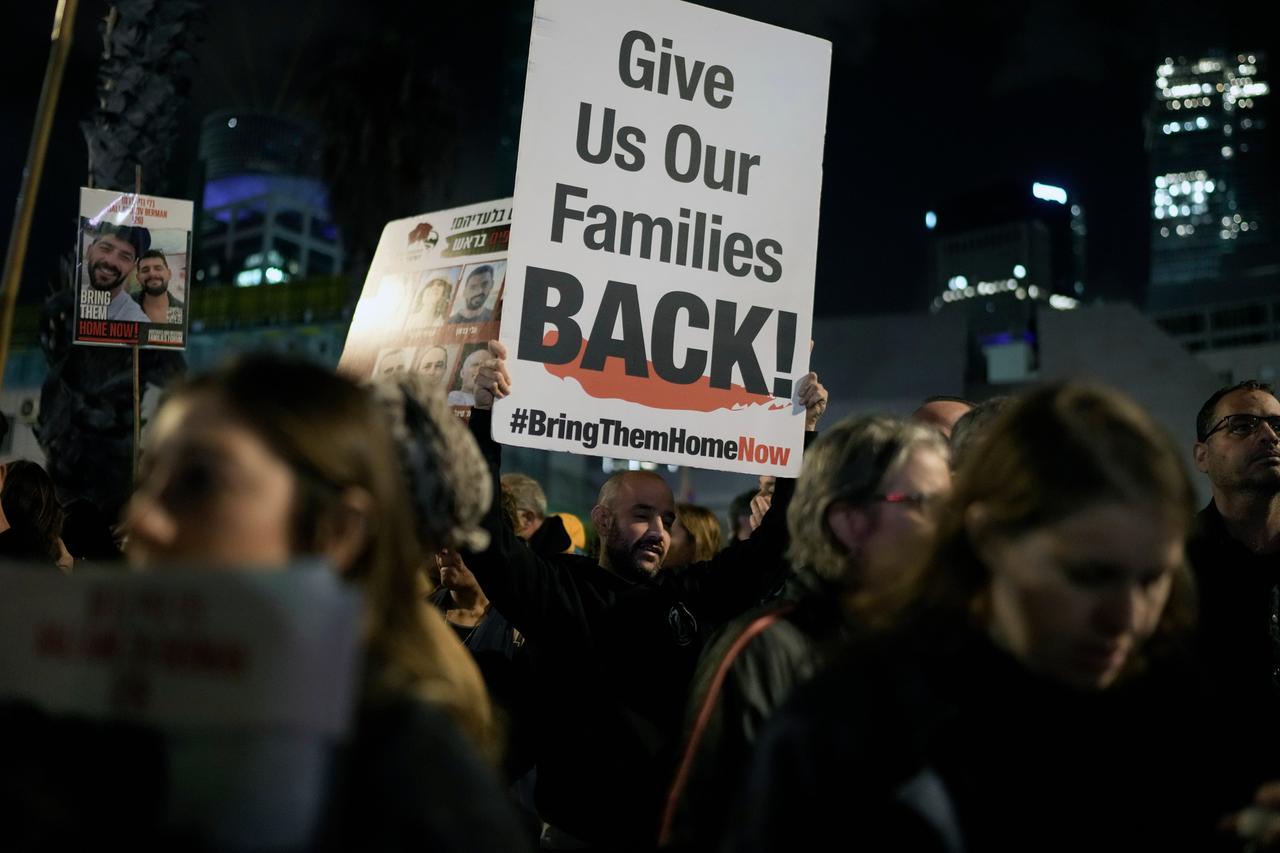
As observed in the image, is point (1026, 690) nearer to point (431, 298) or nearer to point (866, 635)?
point (866, 635)

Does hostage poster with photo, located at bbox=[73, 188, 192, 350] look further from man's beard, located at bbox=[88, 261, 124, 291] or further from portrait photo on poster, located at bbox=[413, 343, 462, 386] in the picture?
portrait photo on poster, located at bbox=[413, 343, 462, 386]

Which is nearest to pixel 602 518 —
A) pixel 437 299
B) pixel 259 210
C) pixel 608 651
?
pixel 608 651

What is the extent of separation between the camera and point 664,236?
14.1ft

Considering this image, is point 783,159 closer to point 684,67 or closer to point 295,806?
point 684,67

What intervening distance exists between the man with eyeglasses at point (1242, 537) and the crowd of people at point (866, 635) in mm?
1430

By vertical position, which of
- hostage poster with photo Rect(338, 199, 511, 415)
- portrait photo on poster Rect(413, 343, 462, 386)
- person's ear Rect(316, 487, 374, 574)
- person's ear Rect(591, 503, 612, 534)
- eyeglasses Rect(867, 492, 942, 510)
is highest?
hostage poster with photo Rect(338, 199, 511, 415)

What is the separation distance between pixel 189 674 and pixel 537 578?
2.55m

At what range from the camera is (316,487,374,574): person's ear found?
5.48ft

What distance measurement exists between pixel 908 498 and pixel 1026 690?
0.74 m

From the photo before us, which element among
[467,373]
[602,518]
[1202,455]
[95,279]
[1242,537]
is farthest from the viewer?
[95,279]

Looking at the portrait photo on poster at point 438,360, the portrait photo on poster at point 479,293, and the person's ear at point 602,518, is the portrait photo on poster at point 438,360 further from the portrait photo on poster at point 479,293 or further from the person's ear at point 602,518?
the person's ear at point 602,518

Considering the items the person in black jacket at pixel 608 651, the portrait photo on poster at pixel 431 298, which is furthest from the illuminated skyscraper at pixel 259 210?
the person in black jacket at pixel 608 651

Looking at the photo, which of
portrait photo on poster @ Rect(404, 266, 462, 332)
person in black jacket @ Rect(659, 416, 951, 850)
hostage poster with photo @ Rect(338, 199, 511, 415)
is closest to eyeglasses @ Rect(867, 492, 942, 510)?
person in black jacket @ Rect(659, 416, 951, 850)

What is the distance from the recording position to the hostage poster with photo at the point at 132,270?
20.6 feet
